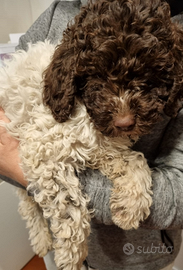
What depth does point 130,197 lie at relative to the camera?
1077 millimetres

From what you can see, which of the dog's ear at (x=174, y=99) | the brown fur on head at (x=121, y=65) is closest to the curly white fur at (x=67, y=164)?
the brown fur on head at (x=121, y=65)

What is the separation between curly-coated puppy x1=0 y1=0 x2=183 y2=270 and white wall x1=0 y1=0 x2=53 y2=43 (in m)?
1.60

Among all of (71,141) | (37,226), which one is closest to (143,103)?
(71,141)

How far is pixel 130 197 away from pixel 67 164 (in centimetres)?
31

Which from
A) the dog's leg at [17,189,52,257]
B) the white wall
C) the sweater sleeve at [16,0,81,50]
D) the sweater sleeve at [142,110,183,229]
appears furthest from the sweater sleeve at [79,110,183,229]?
the white wall

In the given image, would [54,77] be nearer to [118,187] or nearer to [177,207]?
[118,187]

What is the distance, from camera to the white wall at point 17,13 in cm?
257

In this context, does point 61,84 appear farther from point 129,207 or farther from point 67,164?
point 129,207

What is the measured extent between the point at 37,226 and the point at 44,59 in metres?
1.01

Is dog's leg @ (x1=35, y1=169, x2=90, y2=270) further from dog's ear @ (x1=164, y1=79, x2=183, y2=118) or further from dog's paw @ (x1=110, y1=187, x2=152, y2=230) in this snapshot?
dog's ear @ (x1=164, y1=79, x2=183, y2=118)

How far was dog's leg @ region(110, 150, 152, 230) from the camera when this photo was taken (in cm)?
106

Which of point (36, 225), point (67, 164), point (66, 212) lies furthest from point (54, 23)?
point (36, 225)

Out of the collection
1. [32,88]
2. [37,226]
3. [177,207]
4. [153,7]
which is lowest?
[37,226]

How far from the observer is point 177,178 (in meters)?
1.10
